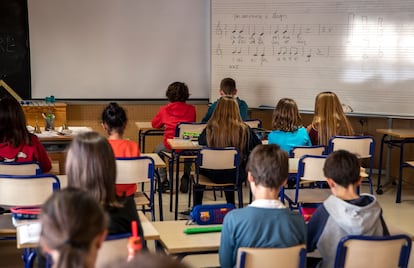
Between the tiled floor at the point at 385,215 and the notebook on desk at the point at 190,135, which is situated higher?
the notebook on desk at the point at 190,135

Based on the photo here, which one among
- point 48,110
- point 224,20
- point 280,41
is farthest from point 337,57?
point 48,110

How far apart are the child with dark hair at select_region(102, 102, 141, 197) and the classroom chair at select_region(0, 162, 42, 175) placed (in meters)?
0.53

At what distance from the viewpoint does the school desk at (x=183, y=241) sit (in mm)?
2479

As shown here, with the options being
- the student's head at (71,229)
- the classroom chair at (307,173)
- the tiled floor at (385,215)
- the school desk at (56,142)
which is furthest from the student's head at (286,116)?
the student's head at (71,229)

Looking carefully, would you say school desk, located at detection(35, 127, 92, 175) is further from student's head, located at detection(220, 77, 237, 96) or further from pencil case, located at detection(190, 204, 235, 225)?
pencil case, located at detection(190, 204, 235, 225)

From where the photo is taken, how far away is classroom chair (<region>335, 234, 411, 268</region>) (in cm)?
241

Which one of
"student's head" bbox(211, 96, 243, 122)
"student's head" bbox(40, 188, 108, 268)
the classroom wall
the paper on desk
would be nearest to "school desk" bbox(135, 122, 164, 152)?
the classroom wall

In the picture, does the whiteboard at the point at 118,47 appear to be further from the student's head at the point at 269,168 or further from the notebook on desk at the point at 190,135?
the student's head at the point at 269,168

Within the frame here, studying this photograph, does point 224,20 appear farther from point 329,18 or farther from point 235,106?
point 235,106

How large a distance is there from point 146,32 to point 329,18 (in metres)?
2.35

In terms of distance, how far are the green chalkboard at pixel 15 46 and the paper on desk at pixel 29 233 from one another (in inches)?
182

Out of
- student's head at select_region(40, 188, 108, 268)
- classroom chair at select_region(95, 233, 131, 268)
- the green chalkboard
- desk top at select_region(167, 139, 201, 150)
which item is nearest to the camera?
student's head at select_region(40, 188, 108, 268)

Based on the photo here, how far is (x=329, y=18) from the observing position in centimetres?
680

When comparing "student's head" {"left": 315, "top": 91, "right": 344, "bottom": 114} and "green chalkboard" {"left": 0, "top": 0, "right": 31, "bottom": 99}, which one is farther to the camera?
"green chalkboard" {"left": 0, "top": 0, "right": 31, "bottom": 99}
